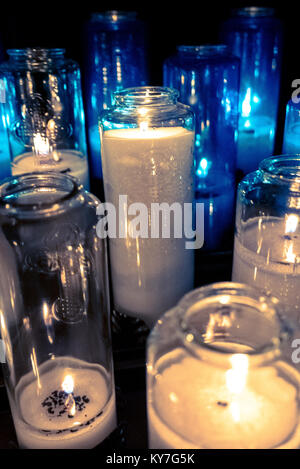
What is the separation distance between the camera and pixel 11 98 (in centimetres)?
88

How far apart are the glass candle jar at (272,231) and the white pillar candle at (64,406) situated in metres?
0.23

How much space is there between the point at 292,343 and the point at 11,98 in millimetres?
719

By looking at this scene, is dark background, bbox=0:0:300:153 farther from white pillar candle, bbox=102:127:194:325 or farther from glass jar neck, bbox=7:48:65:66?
white pillar candle, bbox=102:127:194:325

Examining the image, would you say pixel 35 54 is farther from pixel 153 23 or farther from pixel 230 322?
pixel 230 322

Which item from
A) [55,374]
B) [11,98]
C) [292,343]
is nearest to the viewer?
[292,343]

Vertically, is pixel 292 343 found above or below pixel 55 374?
above

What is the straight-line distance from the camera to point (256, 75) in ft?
3.38

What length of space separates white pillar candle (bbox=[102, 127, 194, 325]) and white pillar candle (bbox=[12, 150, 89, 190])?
0.22 m

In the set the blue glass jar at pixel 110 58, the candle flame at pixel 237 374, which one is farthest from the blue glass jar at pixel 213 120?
the candle flame at pixel 237 374

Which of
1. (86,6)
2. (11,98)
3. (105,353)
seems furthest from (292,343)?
(86,6)

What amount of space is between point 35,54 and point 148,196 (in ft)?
1.29

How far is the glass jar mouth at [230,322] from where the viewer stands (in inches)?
13.6

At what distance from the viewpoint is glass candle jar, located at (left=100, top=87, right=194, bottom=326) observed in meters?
0.61
